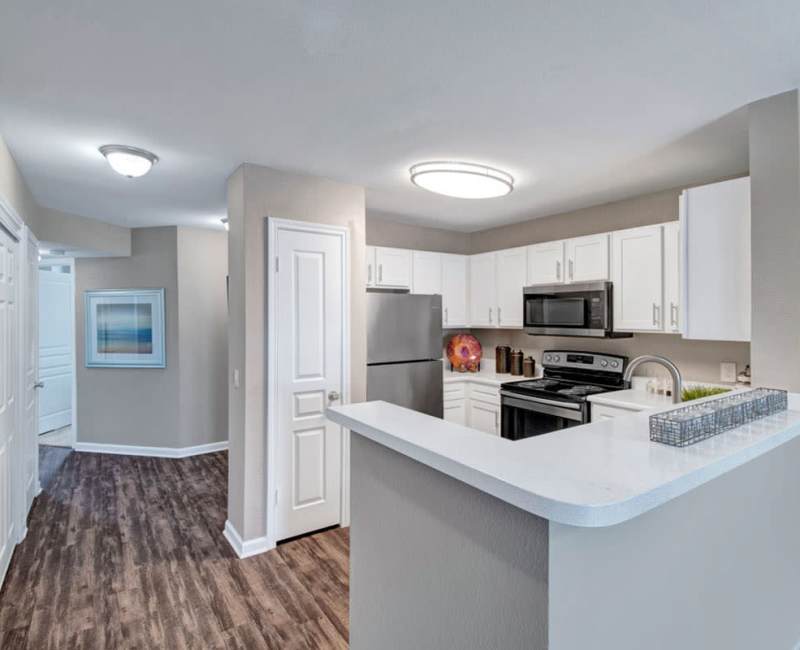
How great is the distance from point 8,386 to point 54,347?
3928 mm

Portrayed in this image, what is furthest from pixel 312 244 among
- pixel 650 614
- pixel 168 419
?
pixel 168 419

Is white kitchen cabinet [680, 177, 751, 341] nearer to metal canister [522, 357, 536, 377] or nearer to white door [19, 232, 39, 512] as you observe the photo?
metal canister [522, 357, 536, 377]

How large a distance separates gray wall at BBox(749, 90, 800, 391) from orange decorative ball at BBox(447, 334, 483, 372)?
2858 mm

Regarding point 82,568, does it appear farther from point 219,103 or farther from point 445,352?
point 445,352

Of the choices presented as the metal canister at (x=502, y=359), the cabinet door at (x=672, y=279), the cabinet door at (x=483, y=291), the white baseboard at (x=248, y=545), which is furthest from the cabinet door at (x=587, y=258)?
the white baseboard at (x=248, y=545)

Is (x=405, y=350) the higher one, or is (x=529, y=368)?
(x=405, y=350)

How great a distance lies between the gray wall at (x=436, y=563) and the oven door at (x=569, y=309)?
2.47m

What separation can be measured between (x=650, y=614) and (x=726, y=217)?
1660 millimetres

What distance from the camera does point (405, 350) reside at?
363 cm

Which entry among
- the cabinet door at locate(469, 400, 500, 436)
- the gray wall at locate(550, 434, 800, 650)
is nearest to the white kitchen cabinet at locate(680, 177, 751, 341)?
the gray wall at locate(550, 434, 800, 650)

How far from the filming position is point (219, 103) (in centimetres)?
198

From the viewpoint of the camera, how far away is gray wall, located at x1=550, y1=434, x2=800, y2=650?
0.93m

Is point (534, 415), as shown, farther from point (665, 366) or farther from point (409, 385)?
point (665, 366)

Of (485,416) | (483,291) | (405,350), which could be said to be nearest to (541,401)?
(485,416)
